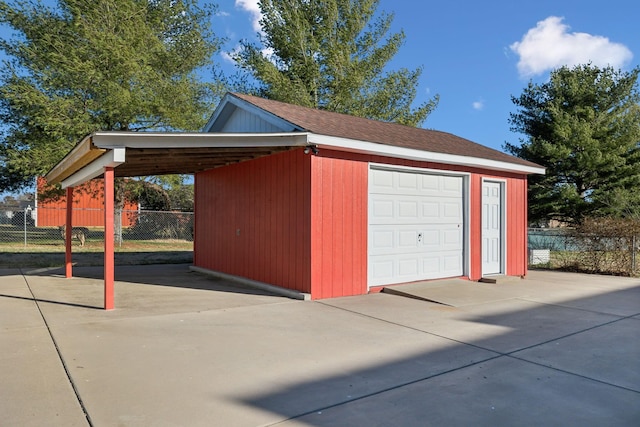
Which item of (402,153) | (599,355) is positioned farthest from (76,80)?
(599,355)

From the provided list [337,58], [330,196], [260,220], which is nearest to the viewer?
[330,196]

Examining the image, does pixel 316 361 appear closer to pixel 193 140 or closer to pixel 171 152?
pixel 193 140

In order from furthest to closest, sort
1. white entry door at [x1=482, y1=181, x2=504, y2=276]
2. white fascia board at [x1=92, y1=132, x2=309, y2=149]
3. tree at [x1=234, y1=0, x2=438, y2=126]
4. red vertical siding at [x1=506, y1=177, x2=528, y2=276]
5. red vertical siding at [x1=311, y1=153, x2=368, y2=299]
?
tree at [x1=234, y1=0, x2=438, y2=126]
red vertical siding at [x1=506, y1=177, x2=528, y2=276]
white entry door at [x1=482, y1=181, x2=504, y2=276]
red vertical siding at [x1=311, y1=153, x2=368, y2=299]
white fascia board at [x1=92, y1=132, x2=309, y2=149]

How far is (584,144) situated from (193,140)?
63.3 feet

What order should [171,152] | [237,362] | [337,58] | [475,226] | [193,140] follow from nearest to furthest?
1. [237,362]
2. [193,140]
3. [171,152]
4. [475,226]
5. [337,58]

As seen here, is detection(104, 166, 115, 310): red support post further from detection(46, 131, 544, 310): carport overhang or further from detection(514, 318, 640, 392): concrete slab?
detection(514, 318, 640, 392): concrete slab

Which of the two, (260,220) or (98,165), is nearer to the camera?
(98,165)

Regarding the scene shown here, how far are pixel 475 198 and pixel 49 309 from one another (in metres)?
8.07

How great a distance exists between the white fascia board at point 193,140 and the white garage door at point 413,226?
75.5 inches

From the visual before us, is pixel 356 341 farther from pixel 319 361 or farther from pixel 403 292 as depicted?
pixel 403 292

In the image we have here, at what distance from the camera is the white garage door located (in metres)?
8.29

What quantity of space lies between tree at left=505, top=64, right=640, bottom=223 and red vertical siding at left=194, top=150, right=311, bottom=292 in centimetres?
1596

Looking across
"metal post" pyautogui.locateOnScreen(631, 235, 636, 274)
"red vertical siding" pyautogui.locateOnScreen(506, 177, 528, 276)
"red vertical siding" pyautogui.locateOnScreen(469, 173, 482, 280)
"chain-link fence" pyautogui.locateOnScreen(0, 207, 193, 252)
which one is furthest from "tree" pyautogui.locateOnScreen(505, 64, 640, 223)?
"chain-link fence" pyautogui.locateOnScreen(0, 207, 193, 252)

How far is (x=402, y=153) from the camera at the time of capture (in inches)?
319
